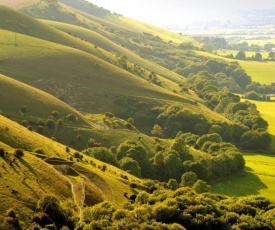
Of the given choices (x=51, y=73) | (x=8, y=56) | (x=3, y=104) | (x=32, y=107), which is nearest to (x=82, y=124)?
(x=32, y=107)

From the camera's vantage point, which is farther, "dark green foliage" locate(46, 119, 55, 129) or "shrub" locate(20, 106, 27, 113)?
"shrub" locate(20, 106, 27, 113)

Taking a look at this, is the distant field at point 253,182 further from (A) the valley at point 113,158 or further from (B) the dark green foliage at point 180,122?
(B) the dark green foliage at point 180,122

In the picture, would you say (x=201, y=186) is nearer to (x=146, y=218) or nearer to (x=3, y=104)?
(x=146, y=218)

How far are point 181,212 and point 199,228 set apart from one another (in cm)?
389

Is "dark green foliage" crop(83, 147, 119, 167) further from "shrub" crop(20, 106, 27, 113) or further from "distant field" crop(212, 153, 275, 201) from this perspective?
"distant field" crop(212, 153, 275, 201)

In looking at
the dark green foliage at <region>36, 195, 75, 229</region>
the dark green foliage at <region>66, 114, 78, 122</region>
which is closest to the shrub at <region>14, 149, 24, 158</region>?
the dark green foliage at <region>36, 195, 75, 229</region>

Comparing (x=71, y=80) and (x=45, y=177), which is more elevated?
(x=45, y=177)

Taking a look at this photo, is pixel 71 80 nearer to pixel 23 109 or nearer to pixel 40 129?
pixel 23 109

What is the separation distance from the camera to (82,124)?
138125 millimetres

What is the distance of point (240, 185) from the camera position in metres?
128

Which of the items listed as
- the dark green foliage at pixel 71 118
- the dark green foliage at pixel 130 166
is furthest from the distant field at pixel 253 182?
the dark green foliage at pixel 71 118

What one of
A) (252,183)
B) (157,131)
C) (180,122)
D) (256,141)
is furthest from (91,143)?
(256,141)

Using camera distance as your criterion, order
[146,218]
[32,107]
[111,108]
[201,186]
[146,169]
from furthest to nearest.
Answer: [111,108]
[32,107]
[146,169]
[201,186]
[146,218]

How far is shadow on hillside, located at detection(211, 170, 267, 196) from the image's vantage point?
399 feet
